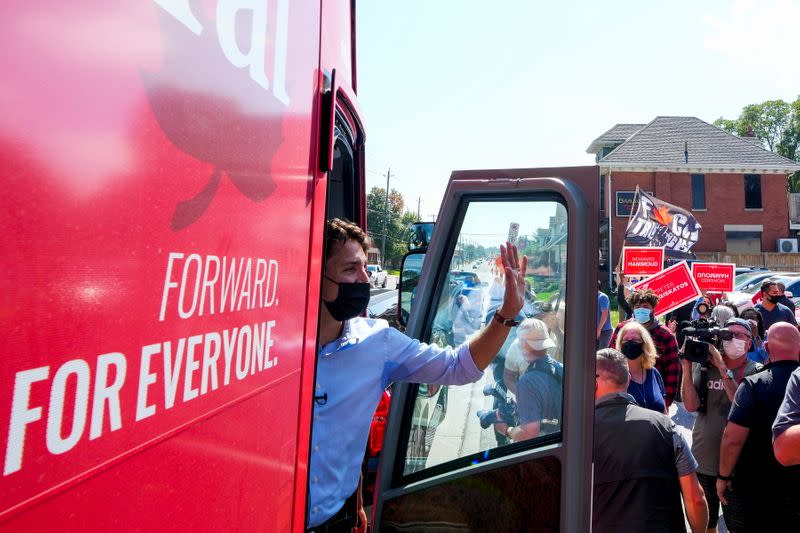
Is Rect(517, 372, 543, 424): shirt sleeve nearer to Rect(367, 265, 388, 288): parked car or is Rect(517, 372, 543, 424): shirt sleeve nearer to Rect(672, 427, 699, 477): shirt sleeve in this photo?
Rect(672, 427, 699, 477): shirt sleeve

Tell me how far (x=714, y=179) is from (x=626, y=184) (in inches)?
190

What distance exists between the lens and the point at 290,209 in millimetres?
1371

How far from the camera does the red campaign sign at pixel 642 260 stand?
31.3ft

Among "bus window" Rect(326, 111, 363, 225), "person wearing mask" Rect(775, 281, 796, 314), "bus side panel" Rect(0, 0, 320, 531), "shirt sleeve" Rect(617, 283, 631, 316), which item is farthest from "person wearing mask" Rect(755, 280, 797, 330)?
"bus side panel" Rect(0, 0, 320, 531)

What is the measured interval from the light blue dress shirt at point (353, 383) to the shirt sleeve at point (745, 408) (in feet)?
7.92

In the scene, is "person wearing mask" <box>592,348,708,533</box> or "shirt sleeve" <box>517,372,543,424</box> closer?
"shirt sleeve" <box>517,372,543,424</box>

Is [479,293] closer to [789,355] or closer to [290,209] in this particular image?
[290,209]

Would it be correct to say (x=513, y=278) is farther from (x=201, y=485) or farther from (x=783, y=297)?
(x=783, y=297)

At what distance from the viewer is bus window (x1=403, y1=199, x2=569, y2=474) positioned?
1.83 metres

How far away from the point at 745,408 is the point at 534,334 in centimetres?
239

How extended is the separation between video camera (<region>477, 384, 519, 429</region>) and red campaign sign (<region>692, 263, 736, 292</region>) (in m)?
8.81

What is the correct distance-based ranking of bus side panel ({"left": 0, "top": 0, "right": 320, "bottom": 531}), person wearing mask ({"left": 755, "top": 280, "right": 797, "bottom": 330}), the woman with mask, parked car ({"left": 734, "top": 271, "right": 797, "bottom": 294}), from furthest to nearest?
parked car ({"left": 734, "top": 271, "right": 797, "bottom": 294})
person wearing mask ({"left": 755, "top": 280, "right": 797, "bottom": 330})
the woman with mask
bus side panel ({"left": 0, "top": 0, "right": 320, "bottom": 531})

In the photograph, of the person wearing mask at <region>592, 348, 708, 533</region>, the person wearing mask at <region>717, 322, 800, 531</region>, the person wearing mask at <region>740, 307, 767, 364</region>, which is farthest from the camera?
the person wearing mask at <region>740, 307, 767, 364</region>

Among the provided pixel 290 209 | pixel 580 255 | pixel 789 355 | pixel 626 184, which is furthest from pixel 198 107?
pixel 626 184
